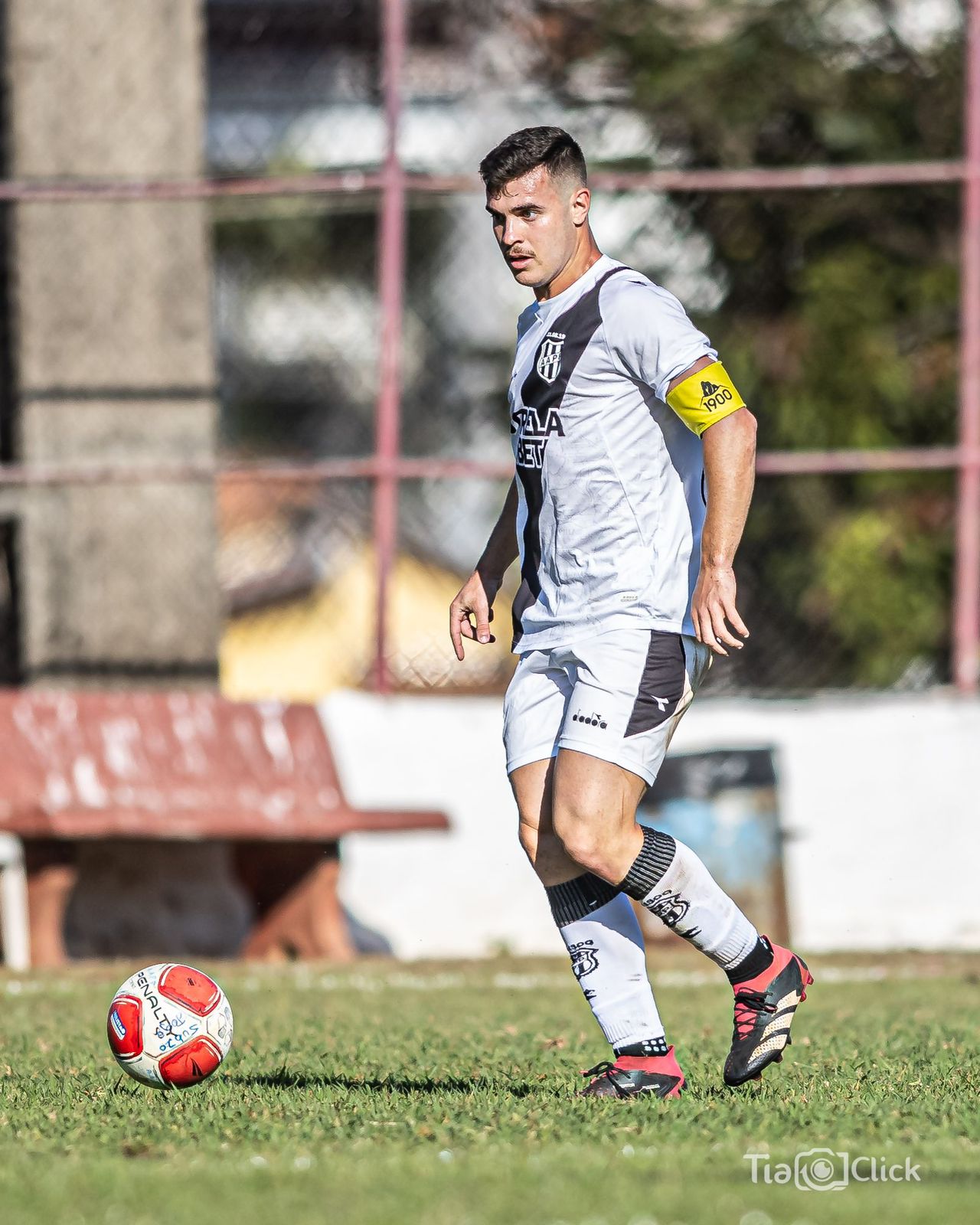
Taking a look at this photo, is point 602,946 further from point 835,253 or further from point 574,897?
point 835,253

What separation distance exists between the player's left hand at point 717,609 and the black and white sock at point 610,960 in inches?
28.0

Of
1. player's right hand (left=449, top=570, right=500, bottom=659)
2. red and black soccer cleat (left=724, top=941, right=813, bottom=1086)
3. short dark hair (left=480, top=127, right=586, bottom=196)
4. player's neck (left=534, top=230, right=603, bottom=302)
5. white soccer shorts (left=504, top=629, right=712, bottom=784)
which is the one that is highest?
short dark hair (left=480, top=127, right=586, bottom=196)

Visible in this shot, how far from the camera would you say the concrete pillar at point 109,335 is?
10.9 m

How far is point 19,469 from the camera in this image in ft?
34.0

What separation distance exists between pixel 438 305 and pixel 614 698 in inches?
357

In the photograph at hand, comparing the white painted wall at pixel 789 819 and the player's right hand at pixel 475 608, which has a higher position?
the player's right hand at pixel 475 608

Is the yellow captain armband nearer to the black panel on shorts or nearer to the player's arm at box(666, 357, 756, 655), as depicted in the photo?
the player's arm at box(666, 357, 756, 655)

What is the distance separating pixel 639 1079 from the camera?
5059 mm

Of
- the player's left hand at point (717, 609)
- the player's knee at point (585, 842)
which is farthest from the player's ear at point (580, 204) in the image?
the player's knee at point (585, 842)

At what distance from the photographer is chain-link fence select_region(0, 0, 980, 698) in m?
10.6

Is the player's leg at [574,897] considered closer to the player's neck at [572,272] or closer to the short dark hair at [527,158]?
the player's neck at [572,272]

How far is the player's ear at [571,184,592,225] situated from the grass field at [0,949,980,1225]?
2121mm

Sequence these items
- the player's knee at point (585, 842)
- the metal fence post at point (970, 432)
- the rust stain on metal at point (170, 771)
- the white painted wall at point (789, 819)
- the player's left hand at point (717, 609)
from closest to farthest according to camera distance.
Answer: the player's left hand at point (717, 609), the player's knee at point (585, 842), the rust stain on metal at point (170, 771), the white painted wall at point (789, 819), the metal fence post at point (970, 432)

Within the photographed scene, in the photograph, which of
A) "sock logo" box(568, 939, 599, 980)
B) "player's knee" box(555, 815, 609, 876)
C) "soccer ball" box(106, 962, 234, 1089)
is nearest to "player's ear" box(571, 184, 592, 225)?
"player's knee" box(555, 815, 609, 876)
